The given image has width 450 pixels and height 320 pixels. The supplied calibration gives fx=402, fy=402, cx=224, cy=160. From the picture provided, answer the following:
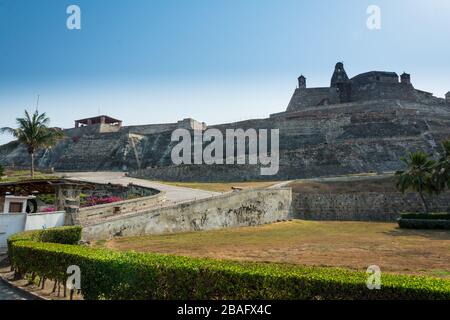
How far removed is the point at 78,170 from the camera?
210ft

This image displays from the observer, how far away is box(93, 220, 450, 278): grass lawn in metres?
14.4

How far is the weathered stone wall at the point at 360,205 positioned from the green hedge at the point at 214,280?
91.5 ft

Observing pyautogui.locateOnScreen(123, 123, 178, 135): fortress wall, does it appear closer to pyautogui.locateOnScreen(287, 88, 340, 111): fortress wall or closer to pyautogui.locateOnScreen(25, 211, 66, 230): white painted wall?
pyautogui.locateOnScreen(287, 88, 340, 111): fortress wall

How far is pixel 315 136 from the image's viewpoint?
200 ft

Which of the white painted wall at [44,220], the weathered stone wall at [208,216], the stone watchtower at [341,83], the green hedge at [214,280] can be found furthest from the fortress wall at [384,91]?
the green hedge at [214,280]

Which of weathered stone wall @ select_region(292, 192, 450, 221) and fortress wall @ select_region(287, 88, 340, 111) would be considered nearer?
weathered stone wall @ select_region(292, 192, 450, 221)

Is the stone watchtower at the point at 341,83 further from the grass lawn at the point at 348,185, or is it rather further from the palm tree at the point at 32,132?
the palm tree at the point at 32,132

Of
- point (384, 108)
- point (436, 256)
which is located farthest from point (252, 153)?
point (436, 256)

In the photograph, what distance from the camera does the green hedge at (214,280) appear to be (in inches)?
296

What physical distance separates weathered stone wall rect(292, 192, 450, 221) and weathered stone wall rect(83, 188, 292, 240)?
6.14 ft

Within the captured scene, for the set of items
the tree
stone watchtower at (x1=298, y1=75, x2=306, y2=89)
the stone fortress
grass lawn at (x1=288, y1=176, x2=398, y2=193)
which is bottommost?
grass lawn at (x1=288, y1=176, x2=398, y2=193)

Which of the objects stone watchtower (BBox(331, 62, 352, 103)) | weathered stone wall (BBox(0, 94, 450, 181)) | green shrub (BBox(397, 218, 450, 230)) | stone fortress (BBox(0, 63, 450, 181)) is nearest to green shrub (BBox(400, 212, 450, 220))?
green shrub (BBox(397, 218, 450, 230))

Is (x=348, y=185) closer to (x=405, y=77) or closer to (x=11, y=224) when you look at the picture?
(x=11, y=224)
